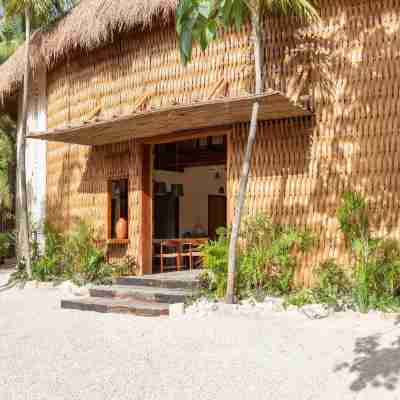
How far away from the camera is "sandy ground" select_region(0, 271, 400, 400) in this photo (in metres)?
3.38

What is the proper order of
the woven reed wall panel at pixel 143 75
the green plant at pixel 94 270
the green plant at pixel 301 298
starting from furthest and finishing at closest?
the green plant at pixel 94 270 < the woven reed wall panel at pixel 143 75 < the green plant at pixel 301 298

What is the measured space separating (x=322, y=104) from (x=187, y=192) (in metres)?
6.49

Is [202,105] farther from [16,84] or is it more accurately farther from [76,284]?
[16,84]

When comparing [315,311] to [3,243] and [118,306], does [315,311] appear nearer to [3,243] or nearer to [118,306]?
[118,306]

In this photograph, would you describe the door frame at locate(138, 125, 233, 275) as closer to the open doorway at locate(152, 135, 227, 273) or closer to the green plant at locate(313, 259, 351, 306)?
the open doorway at locate(152, 135, 227, 273)

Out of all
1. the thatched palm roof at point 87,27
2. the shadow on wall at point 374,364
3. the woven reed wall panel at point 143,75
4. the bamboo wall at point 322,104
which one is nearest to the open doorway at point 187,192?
the woven reed wall panel at point 143,75

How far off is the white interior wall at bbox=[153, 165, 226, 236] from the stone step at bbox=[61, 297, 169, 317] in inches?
214

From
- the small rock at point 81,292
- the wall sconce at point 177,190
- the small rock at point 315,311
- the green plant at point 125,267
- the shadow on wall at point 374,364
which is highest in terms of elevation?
the wall sconce at point 177,190

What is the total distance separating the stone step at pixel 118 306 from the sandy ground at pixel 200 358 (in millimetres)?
163

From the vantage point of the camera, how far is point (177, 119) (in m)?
6.58

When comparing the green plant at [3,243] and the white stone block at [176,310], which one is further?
the green plant at [3,243]

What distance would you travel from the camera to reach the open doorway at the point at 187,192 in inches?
429

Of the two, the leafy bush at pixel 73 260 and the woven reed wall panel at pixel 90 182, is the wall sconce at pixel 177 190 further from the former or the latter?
the leafy bush at pixel 73 260

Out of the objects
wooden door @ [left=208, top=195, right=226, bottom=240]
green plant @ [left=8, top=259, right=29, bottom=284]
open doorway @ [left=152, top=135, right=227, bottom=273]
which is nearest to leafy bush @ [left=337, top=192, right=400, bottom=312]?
open doorway @ [left=152, top=135, right=227, bottom=273]
